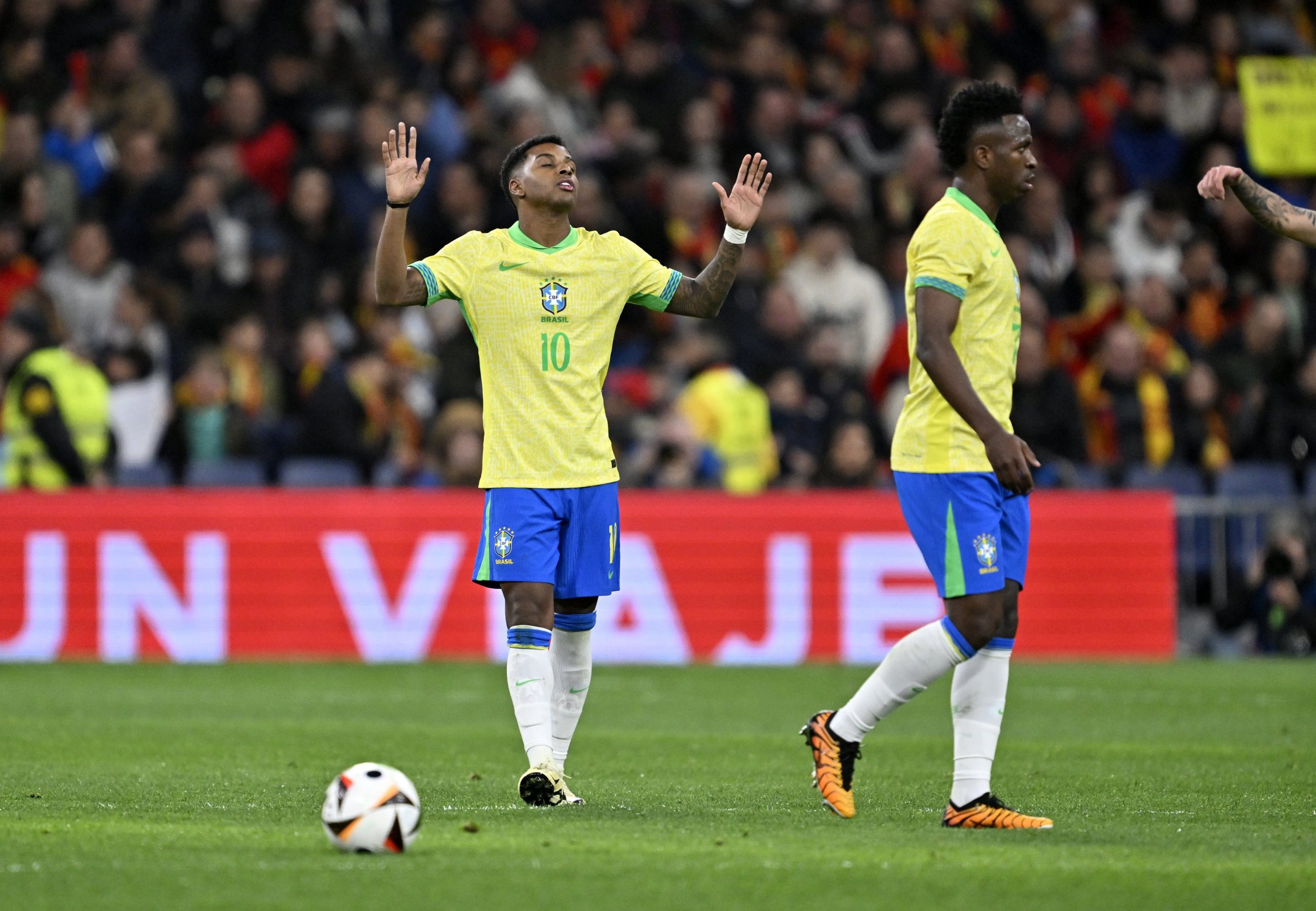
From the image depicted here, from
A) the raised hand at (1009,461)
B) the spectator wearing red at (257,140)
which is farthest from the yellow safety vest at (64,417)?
the raised hand at (1009,461)

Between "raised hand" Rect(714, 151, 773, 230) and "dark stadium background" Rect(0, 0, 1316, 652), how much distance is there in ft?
26.4

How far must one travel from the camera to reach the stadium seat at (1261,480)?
17000mm

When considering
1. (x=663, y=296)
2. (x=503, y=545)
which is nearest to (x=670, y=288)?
(x=663, y=296)

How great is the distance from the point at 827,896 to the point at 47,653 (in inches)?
441

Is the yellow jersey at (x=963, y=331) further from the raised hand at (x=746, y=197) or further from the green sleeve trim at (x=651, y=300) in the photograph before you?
the green sleeve trim at (x=651, y=300)

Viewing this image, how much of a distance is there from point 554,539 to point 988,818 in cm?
190

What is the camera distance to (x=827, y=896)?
5465mm

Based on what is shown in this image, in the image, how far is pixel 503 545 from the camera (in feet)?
24.9

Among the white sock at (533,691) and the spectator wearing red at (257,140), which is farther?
the spectator wearing red at (257,140)

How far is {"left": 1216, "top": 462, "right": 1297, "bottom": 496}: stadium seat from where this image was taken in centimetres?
1700

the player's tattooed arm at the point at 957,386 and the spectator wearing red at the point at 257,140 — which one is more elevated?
the spectator wearing red at the point at 257,140

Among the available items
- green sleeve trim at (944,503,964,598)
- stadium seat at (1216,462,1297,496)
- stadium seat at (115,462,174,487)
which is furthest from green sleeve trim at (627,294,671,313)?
stadium seat at (1216,462,1297,496)

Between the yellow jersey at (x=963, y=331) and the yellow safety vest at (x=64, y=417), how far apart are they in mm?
10224

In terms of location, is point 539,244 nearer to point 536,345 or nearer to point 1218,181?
point 536,345
